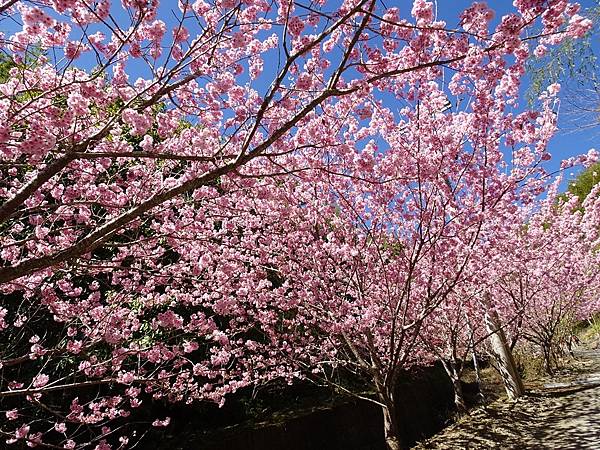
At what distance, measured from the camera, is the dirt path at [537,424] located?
5832mm

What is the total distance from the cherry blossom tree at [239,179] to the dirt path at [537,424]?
6.23 ft

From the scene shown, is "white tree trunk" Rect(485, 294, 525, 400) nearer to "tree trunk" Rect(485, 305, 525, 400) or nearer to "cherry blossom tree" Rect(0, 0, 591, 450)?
"tree trunk" Rect(485, 305, 525, 400)

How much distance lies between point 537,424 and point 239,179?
6.30 m

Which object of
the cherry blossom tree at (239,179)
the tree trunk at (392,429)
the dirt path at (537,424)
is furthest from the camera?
the dirt path at (537,424)

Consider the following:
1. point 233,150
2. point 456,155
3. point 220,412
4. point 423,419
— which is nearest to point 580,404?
point 423,419

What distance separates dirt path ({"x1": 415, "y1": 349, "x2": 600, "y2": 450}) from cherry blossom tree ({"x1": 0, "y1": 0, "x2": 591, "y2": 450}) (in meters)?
1.90

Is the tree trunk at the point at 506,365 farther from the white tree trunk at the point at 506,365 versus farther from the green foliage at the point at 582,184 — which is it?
the green foliage at the point at 582,184

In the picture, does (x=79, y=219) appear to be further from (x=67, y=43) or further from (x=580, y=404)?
(x=580, y=404)

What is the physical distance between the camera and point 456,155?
15.8ft

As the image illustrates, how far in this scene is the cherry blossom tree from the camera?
2.67 metres

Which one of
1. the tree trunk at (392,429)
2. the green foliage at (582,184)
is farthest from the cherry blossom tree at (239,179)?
the green foliage at (582,184)

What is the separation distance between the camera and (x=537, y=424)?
678cm

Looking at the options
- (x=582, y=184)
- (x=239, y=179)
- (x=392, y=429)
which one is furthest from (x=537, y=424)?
(x=582, y=184)

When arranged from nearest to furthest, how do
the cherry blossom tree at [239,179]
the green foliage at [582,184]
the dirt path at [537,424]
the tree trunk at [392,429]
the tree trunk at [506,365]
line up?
the cherry blossom tree at [239,179], the tree trunk at [392,429], the dirt path at [537,424], the tree trunk at [506,365], the green foliage at [582,184]
